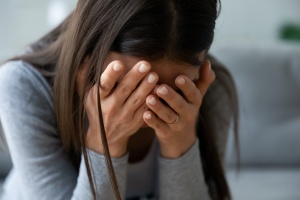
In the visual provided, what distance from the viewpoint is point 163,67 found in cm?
61

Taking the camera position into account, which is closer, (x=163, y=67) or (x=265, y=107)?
(x=163, y=67)

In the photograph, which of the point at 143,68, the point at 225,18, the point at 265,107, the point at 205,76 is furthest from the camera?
the point at 225,18

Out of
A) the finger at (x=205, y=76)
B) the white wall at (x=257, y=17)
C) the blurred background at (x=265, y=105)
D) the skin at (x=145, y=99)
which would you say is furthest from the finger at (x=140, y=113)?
the white wall at (x=257, y=17)

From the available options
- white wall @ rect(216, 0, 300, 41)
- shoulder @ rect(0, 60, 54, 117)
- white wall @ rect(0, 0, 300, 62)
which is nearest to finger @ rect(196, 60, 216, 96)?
shoulder @ rect(0, 60, 54, 117)

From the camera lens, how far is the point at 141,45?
583 mm

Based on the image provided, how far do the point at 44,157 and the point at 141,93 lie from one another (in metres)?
0.25

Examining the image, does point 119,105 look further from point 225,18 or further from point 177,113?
point 225,18

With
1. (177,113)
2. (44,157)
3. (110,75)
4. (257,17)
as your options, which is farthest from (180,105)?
(257,17)

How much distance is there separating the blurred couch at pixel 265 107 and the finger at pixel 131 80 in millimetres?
781

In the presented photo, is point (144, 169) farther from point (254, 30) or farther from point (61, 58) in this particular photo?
point (254, 30)

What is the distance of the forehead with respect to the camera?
61 cm

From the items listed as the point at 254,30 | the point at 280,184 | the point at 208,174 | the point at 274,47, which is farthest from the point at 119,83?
the point at 254,30

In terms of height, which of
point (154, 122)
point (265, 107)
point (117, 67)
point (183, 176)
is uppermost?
point (117, 67)

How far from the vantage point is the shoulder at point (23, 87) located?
2.42 feet
